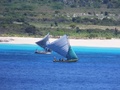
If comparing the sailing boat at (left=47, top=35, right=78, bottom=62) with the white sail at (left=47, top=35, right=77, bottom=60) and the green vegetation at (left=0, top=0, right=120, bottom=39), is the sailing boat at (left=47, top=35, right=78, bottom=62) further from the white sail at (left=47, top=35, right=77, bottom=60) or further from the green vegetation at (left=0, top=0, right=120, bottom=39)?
the green vegetation at (left=0, top=0, right=120, bottom=39)

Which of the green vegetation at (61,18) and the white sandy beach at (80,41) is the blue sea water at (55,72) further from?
the green vegetation at (61,18)

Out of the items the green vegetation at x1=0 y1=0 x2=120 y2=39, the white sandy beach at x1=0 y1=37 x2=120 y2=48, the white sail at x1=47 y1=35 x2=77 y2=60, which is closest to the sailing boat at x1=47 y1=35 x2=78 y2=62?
the white sail at x1=47 y1=35 x2=77 y2=60

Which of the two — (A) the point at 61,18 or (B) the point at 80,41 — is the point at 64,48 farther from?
(A) the point at 61,18

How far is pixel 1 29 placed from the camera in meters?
116

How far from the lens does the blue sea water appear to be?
183ft

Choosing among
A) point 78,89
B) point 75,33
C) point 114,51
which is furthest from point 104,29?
point 78,89

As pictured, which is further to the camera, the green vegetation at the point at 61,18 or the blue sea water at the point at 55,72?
the green vegetation at the point at 61,18

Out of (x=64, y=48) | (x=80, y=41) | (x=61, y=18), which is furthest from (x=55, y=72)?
(x=61, y=18)

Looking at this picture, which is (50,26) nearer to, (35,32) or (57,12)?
(35,32)

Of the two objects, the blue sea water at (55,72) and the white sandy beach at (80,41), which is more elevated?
the blue sea water at (55,72)

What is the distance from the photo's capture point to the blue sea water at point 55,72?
55.8 meters

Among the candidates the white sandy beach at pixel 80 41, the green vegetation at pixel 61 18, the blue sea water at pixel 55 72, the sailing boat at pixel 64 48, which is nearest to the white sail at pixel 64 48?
the sailing boat at pixel 64 48

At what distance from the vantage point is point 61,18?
127812 millimetres

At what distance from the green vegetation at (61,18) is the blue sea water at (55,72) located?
21.1 meters
